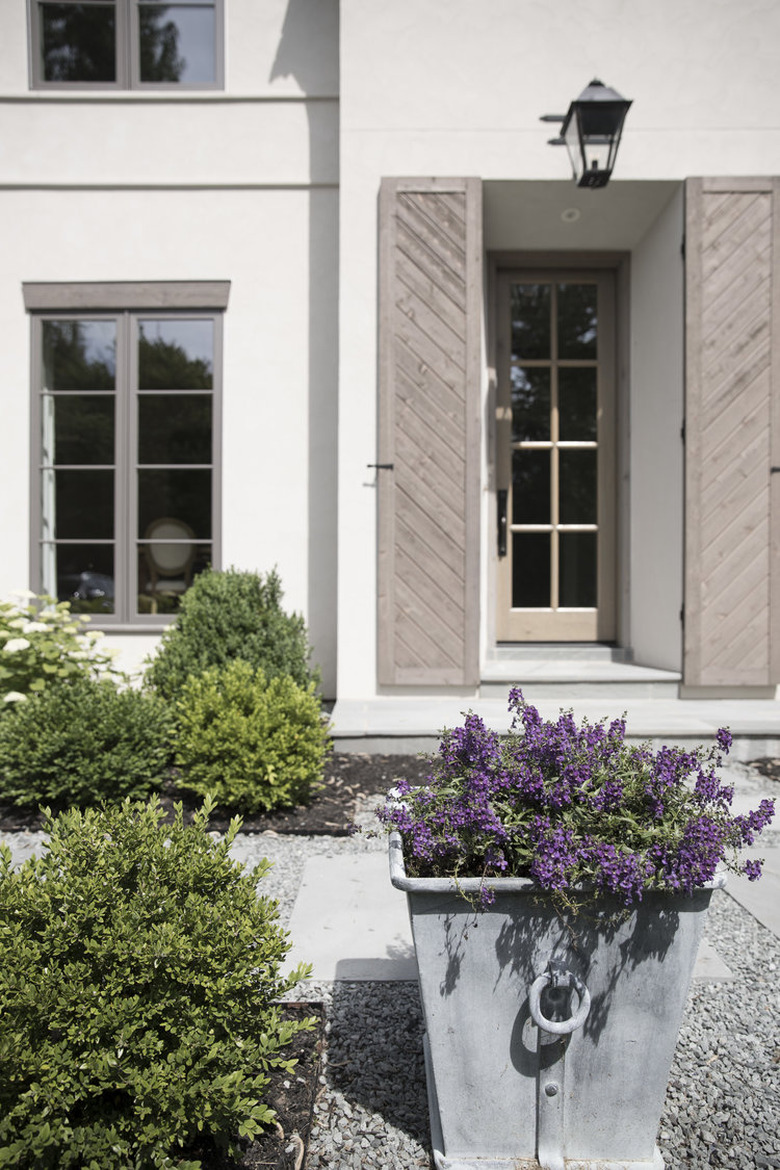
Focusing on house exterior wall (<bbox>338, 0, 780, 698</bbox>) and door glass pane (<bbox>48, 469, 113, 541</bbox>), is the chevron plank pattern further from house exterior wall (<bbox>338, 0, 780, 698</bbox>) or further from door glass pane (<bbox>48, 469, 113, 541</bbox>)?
door glass pane (<bbox>48, 469, 113, 541</bbox>)

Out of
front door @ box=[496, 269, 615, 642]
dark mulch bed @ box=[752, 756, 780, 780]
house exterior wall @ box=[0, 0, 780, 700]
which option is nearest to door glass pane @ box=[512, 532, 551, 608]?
front door @ box=[496, 269, 615, 642]

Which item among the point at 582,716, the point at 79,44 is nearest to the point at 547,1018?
the point at 582,716

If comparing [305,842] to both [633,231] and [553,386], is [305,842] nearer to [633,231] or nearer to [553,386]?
[553,386]

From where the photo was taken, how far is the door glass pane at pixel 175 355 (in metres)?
5.93

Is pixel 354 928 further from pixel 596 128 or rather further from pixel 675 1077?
pixel 596 128

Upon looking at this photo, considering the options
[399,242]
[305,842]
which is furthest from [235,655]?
[399,242]

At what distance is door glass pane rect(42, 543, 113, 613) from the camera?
5.96 m

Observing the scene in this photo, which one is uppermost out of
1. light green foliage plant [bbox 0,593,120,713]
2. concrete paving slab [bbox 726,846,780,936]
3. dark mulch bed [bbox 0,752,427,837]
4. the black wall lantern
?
the black wall lantern

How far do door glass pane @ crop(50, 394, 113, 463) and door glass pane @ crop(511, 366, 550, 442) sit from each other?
9.72 feet

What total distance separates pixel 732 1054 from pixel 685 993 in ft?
2.03

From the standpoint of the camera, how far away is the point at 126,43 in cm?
591

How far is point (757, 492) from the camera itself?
5105 millimetres

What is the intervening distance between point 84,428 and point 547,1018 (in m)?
5.54

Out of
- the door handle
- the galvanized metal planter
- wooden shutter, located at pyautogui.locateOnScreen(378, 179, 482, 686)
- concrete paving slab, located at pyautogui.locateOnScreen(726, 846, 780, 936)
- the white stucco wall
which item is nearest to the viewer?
the galvanized metal planter
